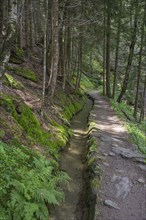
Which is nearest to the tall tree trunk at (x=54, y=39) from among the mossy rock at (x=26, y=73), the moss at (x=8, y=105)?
the mossy rock at (x=26, y=73)

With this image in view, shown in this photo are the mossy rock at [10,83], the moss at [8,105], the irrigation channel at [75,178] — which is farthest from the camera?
the mossy rock at [10,83]

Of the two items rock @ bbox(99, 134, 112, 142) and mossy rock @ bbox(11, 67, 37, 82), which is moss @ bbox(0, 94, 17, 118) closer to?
rock @ bbox(99, 134, 112, 142)

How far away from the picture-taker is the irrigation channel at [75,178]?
6.26 meters

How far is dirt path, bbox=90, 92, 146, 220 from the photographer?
5922 millimetres

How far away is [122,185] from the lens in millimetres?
7066

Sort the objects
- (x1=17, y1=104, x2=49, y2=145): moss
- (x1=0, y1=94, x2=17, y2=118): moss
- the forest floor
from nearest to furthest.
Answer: the forest floor
(x1=0, y1=94, x2=17, y2=118): moss
(x1=17, y1=104, x2=49, y2=145): moss

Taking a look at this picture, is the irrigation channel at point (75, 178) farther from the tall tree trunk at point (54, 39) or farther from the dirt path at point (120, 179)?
the tall tree trunk at point (54, 39)

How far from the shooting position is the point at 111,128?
42.7 ft

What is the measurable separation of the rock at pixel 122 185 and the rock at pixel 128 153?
62.5 inches

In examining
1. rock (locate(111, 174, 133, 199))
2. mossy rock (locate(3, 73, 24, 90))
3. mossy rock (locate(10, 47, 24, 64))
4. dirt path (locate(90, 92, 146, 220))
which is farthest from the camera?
mossy rock (locate(10, 47, 24, 64))

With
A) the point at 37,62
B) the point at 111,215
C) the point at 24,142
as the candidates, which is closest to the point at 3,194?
the point at 111,215

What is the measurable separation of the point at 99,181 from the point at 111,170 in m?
0.92

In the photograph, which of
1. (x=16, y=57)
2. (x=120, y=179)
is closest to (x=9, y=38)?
(x=120, y=179)

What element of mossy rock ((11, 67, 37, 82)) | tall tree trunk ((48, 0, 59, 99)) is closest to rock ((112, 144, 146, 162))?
tall tree trunk ((48, 0, 59, 99))
